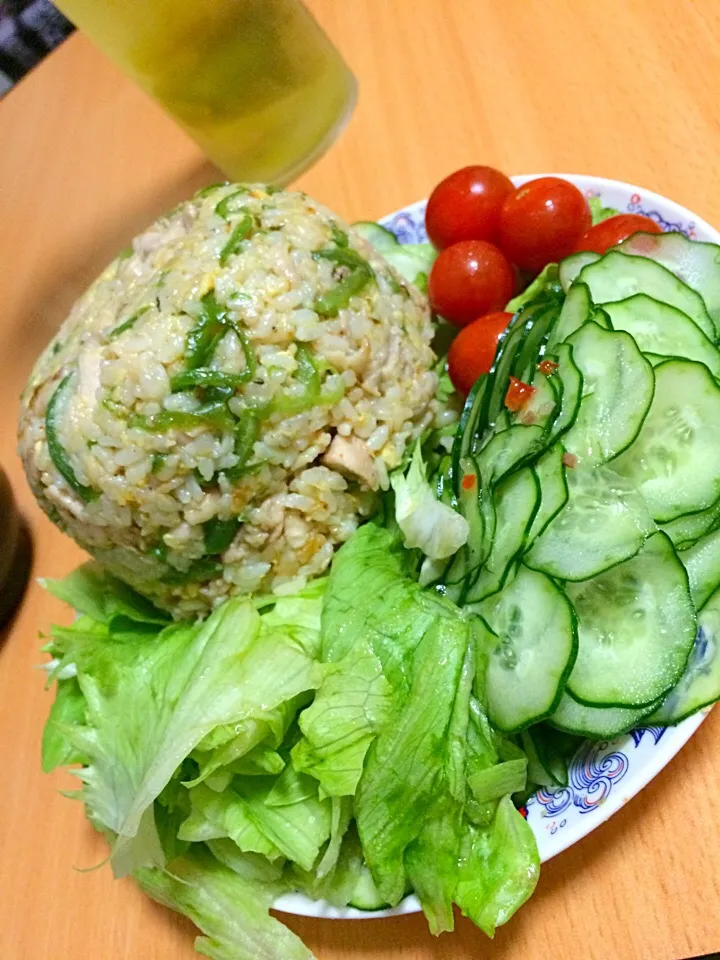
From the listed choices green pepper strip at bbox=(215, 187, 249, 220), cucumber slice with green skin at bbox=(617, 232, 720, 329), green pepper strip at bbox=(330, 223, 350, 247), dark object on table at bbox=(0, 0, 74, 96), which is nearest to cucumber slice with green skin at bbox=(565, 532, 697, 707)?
cucumber slice with green skin at bbox=(617, 232, 720, 329)

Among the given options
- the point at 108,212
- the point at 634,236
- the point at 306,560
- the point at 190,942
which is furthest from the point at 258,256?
the point at 108,212

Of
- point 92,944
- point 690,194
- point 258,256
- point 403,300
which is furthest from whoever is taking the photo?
point 690,194

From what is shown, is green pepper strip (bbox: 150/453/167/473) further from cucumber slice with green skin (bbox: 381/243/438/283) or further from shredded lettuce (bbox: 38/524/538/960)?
cucumber slice with green skin (bbox: 381/243/438/283)

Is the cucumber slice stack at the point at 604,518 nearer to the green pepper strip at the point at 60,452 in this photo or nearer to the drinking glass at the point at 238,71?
the green pepper strip at the point at 60,452

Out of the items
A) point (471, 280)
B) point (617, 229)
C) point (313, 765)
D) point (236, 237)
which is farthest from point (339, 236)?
point (313, 765)

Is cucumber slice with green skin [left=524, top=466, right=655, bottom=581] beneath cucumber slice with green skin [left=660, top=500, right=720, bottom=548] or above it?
above

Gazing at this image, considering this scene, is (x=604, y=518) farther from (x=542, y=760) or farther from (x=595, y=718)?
(x=542, y=760)

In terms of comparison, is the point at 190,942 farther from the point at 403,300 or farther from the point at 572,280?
the point at 572,280
